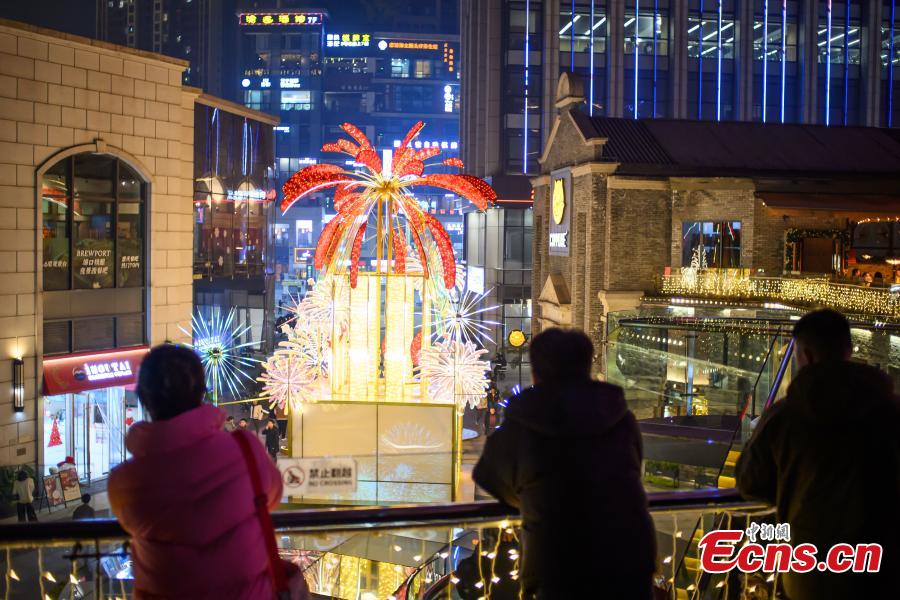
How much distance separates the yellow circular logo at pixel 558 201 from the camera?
31609 millimetres

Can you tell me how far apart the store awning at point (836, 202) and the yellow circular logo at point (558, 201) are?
271 inches

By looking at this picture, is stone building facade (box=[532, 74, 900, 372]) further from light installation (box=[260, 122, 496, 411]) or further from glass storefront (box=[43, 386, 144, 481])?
glass storefront (box=[43, 386, 144, 481])

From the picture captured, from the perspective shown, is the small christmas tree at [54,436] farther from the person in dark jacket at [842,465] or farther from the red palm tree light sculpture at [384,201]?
the person in dark jacket at [842,465]

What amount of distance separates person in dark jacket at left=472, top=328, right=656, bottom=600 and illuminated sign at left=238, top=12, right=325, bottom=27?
392 ft

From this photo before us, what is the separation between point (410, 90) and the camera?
126438mm

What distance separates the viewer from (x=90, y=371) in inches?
806

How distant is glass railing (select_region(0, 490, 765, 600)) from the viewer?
12.9 feet

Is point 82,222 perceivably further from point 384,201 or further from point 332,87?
point 332,87

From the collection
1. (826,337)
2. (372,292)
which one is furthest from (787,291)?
(826,337)

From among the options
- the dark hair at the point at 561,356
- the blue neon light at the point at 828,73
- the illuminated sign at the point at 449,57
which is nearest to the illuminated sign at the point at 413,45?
the illuminated sign at the point at 449,57

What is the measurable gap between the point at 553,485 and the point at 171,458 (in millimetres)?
1445

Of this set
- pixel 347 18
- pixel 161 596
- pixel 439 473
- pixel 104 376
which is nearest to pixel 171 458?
pixel 161 596

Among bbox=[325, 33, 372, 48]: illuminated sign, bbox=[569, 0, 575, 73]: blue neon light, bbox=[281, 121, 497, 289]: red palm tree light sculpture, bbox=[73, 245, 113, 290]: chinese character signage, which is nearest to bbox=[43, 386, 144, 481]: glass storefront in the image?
bbox=[73, 245, 113, 290]: chinese character signage

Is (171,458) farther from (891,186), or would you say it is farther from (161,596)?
(891,186)
